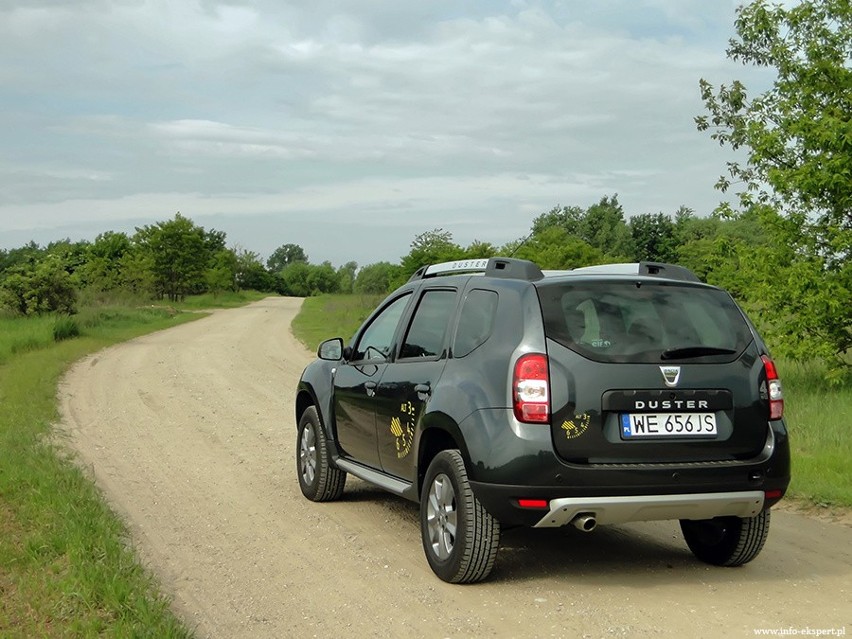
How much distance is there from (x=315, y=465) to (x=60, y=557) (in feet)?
8.23

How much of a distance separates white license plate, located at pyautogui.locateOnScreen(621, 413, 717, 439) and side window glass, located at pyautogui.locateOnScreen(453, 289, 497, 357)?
96 cm

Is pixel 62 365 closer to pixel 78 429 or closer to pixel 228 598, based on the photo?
pixel 78 429

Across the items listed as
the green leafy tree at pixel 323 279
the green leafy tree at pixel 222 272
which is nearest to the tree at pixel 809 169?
the green leafy tree at pixel 222 272

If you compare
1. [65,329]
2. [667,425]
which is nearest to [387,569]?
[667,425]

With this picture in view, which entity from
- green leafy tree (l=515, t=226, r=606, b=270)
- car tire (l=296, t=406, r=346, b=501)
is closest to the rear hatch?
car tire (l=296, t=406, r=346, b=501)

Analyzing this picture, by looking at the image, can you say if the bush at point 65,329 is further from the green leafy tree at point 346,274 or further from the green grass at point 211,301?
the green leafy tree at point 346,274

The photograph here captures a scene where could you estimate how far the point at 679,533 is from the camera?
A: 722 centimetres

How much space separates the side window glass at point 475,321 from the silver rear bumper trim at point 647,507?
3.61 ft

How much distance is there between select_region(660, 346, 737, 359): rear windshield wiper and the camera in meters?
5.66

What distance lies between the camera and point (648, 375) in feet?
18.2

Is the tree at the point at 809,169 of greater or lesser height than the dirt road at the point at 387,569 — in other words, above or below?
above

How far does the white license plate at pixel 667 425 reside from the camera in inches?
216

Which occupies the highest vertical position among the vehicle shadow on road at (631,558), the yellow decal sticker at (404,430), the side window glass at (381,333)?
the side window glass at (381,333)

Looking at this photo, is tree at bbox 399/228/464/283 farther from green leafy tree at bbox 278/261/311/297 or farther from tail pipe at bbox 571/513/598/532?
green leafy tree at bbox 278/261/311/297
